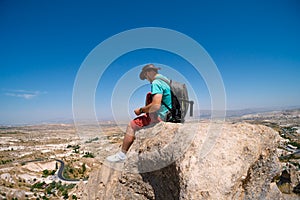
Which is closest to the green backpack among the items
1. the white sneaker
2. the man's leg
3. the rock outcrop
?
the rock outcrop

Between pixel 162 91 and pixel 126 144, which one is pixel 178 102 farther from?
pixel 126 144

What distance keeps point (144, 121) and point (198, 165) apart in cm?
214

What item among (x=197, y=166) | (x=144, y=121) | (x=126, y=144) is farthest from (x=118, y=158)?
(x=197, y=166)

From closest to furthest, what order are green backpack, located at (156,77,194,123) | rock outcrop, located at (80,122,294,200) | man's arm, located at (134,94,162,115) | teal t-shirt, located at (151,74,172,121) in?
rock outcrop, located at (80,122,294,200) < man's arm, located at (134,94,162,115) < teal t-shirt, located at (151,74,172,121) < green backpack, located at (156,77,194,123)

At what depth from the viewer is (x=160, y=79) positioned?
203 inches

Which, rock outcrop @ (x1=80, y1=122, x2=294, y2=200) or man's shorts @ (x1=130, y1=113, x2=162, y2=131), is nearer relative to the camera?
rock outcrop @ (x1=80, y1=122, x2=294, y2=200)

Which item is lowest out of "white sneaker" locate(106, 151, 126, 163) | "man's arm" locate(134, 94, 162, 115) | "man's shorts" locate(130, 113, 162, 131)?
"white sneaker" locate(106, 151, 126, 163)

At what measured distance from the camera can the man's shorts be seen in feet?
17.5

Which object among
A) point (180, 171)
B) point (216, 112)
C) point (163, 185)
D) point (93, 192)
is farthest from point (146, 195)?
point (216, 112)

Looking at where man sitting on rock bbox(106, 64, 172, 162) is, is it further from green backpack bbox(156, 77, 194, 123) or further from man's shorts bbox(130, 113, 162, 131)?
green backpack bbox(156, 77, 194, 123)

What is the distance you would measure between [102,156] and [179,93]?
3074 mm

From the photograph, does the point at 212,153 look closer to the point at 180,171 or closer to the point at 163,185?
the point at 180,171

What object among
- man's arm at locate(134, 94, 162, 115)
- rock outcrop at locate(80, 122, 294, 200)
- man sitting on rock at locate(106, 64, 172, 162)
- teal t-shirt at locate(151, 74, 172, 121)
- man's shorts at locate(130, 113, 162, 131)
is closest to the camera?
rock outcrop at locate(80, 122, 294, 200)

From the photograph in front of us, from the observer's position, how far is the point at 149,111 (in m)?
4.95
